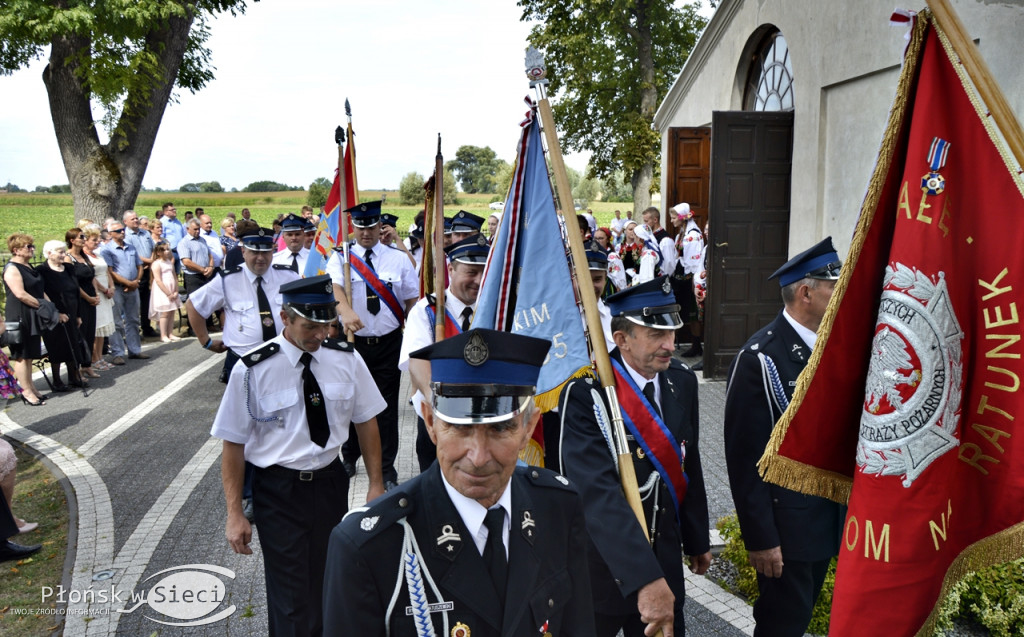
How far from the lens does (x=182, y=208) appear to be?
5347 centimetres

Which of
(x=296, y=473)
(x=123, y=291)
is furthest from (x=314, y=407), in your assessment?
(x=123, y=291)

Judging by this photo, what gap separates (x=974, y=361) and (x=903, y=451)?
0.35 meters

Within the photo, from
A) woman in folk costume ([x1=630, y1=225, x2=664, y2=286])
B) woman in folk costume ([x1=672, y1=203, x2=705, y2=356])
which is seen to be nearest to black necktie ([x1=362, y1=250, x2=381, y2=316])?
woman in folk costume ([x1=630, y1=225, x2=664, y2=286])

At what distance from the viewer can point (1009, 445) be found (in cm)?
238

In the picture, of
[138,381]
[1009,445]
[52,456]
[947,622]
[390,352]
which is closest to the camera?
[1009,445]

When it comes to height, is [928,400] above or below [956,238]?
below

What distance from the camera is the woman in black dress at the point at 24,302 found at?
1025 cm

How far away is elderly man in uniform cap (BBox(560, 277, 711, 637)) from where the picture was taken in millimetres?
3314

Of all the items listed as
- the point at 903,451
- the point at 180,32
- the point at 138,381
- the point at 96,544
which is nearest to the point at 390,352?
the point at 96,544

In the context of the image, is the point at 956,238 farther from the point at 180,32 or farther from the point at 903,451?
the point at 180,32

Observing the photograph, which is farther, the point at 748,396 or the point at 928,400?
the point at 748,396

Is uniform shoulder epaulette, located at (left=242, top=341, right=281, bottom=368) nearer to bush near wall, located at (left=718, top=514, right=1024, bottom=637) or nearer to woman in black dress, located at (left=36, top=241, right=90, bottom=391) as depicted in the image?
bush near wall, located at (left=718, top=514, right=1024, bottom=637)

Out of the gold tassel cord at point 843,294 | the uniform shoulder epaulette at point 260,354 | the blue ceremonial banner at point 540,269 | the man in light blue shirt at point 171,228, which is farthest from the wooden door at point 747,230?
the man in light blue shirt at point 171,228

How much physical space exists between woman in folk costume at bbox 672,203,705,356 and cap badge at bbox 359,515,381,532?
A: 10577mm
